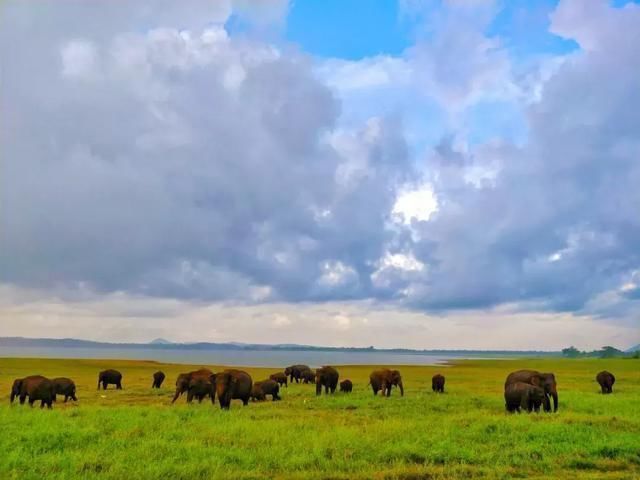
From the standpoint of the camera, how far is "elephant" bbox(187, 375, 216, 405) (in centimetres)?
2700

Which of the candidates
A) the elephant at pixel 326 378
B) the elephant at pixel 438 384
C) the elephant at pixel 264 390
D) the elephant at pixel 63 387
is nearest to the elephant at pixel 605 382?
the elephant at pixel 438 384

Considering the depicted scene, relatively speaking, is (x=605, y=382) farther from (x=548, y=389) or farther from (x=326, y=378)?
(x=326, y=378)

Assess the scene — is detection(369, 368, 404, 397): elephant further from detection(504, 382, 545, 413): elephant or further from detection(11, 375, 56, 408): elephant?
detection(11, 375, 56, 408): elephant

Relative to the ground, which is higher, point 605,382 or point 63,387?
point 605,382

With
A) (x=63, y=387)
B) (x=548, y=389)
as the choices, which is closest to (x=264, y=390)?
(x=63, y=387)

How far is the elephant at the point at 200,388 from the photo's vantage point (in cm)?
2700

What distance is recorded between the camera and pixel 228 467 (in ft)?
42.9

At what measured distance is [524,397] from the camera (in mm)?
23297

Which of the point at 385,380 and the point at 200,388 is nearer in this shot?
the point at 200,388

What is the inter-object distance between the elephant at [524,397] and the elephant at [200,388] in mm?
13280

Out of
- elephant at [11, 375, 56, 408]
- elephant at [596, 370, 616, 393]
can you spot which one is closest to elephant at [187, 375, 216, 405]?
elephant at [11, 375, 56, 408]

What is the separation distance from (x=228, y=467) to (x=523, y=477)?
6598 mm

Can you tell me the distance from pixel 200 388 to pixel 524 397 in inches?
571

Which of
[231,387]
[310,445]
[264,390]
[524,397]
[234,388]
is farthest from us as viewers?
[264,390]
